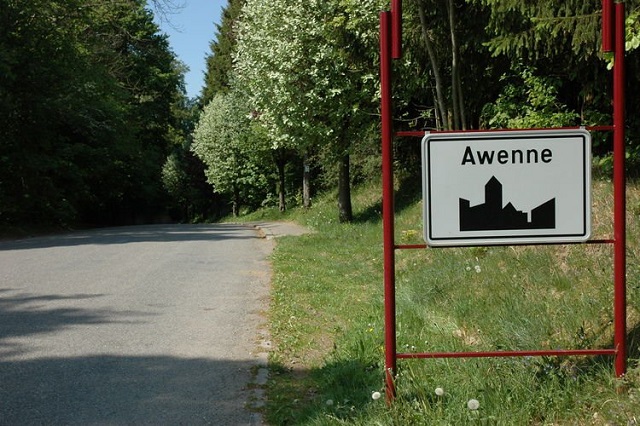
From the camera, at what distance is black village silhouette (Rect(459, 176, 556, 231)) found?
4363 millimetres

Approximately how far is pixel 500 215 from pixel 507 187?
177mm

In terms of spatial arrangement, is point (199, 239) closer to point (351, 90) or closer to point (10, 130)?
point (351, 90)

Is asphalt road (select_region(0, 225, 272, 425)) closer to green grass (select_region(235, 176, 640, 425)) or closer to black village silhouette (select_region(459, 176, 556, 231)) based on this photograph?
green grass (select_region(235, 176, 640, 425))

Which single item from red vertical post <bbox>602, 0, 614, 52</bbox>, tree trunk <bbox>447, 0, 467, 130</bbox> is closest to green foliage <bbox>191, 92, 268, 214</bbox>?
tree trunk <bbox>447, 0, 467, 130</bbox>

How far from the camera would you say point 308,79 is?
21125mm

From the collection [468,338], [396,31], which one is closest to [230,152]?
[468,338]

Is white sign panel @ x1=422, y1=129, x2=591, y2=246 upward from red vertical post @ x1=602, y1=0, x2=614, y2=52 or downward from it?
downward

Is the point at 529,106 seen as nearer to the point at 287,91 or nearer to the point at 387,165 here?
the point at 287,91

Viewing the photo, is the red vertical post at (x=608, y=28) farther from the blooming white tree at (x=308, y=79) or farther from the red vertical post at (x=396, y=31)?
the blooming white tree at (x=308, y=79)

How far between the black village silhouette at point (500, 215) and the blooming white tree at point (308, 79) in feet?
48.2

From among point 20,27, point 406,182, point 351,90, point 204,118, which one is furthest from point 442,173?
point 204,118

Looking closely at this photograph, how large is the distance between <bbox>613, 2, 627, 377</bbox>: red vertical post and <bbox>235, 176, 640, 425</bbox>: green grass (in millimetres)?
220

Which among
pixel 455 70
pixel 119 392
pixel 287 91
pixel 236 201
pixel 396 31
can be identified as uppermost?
pixel 287 91

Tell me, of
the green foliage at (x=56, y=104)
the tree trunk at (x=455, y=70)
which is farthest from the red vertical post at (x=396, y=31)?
the green foliage at (x=56, y=104)
